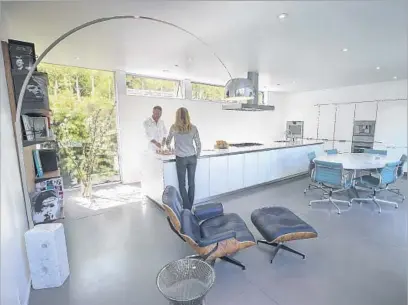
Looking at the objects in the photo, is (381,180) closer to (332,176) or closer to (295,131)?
(332,176)

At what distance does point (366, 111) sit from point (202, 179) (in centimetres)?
572

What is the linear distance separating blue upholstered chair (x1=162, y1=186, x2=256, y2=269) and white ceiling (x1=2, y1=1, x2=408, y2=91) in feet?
6.37

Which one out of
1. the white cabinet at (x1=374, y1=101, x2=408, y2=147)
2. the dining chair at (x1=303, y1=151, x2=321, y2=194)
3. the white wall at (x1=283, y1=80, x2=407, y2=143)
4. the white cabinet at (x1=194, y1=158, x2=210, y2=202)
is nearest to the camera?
the white cabinet at (x1=194, y1=158, x2=210, y2=202)

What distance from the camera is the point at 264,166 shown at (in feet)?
16.4

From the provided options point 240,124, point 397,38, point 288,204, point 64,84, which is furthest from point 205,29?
point 240,124

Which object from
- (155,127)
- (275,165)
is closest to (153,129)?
(155,127)

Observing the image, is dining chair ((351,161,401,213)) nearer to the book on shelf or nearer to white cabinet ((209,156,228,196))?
white cabinet ((209,156,228,196))

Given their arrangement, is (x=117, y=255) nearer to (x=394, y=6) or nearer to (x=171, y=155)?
(x=171, y=155)

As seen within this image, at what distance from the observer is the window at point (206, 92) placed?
6.41 m

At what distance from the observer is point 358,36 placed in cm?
294

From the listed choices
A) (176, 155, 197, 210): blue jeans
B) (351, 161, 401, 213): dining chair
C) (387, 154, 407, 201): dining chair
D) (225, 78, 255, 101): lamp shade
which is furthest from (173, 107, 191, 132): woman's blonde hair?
(387, 154, 407, 201): dining chair

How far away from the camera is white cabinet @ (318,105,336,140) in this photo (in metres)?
7.29

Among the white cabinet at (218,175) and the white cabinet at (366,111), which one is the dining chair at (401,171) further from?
the white cabinet at (218,175)

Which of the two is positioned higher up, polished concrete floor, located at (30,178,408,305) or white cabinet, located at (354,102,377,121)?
white cabinet, located at (354,102,377,121)
